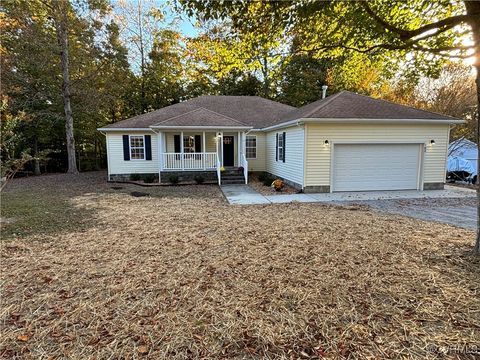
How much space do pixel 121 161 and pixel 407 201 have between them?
13355mm

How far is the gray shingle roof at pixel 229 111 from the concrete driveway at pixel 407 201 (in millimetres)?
6230

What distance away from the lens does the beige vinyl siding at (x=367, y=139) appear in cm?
1066

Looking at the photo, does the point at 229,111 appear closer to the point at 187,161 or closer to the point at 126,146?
the point at 187,161

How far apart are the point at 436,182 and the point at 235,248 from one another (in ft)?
35.5

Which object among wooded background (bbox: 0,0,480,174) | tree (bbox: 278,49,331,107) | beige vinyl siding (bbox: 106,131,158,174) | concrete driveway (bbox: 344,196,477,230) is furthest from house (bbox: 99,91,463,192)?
tree (bbox: 278,49,331,107)

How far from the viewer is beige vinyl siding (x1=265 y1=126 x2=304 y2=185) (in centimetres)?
1105

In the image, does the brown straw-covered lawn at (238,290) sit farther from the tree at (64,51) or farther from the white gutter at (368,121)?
the tree at (64,51)

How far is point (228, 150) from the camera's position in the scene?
16719 millimetres

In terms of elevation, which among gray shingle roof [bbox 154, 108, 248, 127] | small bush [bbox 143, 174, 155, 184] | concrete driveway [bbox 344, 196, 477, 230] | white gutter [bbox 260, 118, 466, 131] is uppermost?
gray shingle roof [bbox 154, 108, 248, 127]

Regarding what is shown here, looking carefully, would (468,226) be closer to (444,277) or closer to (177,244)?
(444,277)

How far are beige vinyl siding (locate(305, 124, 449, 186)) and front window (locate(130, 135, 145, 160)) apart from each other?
29.8 ft

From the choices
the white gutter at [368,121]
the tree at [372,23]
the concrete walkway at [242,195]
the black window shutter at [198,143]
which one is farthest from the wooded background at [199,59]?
the black window shutter at [198,143]

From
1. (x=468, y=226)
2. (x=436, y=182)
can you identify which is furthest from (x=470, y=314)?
(x=436, y=182)

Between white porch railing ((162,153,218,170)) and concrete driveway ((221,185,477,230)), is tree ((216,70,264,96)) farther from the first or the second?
concrete driveway ((221,185,477,230))
